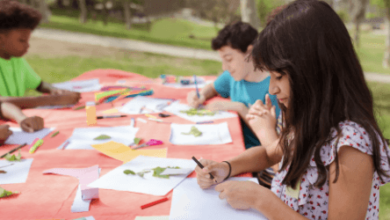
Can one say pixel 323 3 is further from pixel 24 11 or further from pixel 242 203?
pixel 24 11

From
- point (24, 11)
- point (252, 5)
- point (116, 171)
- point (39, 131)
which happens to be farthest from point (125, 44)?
point (116, 171)

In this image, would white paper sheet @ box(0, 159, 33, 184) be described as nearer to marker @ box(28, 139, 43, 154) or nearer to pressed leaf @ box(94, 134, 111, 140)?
marker @ box(28, 139, 43, 154)

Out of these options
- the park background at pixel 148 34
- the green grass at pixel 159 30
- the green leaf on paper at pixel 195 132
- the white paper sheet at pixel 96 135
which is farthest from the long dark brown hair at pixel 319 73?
the green grass at pixel 159 30

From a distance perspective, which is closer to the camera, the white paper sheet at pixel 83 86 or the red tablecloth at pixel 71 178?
the red tablecloth at pixel 71 178

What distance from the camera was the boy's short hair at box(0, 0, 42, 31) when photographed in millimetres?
1955

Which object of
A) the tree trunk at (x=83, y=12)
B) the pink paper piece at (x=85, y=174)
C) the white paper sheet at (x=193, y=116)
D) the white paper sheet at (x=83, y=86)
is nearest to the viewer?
the pink paper piece at (x=85, y=174)

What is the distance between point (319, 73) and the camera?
2.43 feet

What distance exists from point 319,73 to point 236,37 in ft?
3.65

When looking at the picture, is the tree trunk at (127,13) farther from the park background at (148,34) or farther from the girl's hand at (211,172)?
the girl's hand at (211,172)

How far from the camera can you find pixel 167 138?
143 cm

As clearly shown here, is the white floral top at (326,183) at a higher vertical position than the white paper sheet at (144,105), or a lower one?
higher

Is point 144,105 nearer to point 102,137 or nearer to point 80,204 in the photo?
point 102,137

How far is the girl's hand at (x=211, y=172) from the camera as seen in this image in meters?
0.95

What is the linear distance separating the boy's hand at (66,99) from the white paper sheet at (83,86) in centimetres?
40
